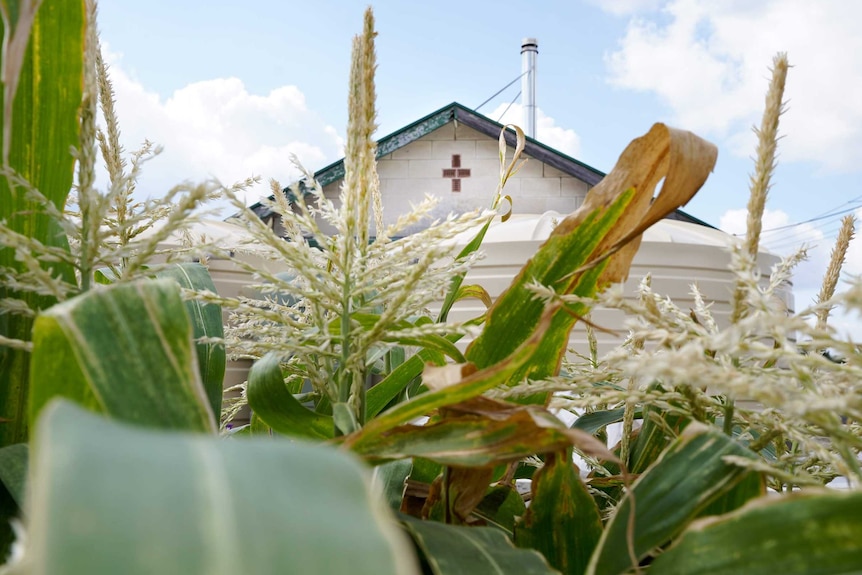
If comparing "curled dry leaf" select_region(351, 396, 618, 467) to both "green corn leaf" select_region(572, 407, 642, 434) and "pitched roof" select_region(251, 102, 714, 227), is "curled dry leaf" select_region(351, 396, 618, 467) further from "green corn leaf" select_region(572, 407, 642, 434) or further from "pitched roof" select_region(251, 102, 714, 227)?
"pitched roof" select_region(251, 102, 714, 227)

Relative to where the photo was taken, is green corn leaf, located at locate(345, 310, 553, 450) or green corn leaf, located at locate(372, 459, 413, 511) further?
green corn leaf, located at locate(372, 459, 413, 511)

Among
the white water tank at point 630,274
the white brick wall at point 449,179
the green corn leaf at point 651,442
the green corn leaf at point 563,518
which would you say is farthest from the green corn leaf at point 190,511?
the white brick wall at point 449,179

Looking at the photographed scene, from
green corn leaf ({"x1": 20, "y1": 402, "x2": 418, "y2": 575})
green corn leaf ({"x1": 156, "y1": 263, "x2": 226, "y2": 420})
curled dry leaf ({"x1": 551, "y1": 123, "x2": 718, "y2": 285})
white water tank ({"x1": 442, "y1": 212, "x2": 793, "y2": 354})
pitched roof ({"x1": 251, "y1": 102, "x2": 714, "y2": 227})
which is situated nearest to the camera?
green corn leaf ({"x1": 20, "y1": 402, "x2": 418, "y2": 575})

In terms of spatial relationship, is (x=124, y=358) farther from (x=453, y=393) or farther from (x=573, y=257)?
(x=573, y=257)

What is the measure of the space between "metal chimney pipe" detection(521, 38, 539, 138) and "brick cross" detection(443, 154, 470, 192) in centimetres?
194

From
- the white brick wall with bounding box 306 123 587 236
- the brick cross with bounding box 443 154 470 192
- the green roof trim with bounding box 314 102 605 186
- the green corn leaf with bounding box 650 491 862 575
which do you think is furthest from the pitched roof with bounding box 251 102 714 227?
the green corn leaf with bounding box 650 491 862 575

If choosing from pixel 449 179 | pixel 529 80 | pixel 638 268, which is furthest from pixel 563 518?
pixel 529 80

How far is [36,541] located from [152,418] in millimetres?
140

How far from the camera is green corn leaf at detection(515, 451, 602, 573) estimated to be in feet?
1.25

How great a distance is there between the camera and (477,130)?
5.57 meters

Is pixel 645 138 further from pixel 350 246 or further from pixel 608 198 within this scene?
pixel 350 246

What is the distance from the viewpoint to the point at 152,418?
0.26m

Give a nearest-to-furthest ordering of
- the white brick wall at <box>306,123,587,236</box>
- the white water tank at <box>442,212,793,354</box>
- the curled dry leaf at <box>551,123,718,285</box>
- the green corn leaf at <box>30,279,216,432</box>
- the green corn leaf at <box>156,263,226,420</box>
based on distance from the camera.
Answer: the green corn leaf at <box>30,279,216,432</box> → the curled dry leaf at <box>551,123,718,285</box> → the green corn leaf at <box>156,263,226,420</box> → the white water tank at <box>442,212,793,354</box> → the white brick wall at <box>306,123,587,236</box>

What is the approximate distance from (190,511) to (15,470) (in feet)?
0.76
